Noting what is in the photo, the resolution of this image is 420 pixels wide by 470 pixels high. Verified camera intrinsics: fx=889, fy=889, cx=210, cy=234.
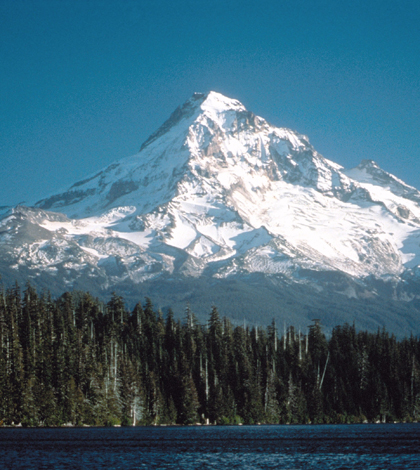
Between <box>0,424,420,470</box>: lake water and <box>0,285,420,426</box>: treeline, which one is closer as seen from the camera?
<box>0,424,420,470</box>: lake water

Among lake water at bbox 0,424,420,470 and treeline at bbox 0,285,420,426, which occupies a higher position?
treeline at bbox 0,285,420,426

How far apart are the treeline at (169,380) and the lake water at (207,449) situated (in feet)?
27.4

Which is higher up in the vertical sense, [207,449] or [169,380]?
[169,380]

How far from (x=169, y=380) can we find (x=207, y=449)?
6599cm

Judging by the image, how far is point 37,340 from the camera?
6378 inches

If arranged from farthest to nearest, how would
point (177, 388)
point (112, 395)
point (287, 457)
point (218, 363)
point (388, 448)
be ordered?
point (218, 363)
point (177, 388)
point (112, 395)
point (388, 448)
point (287, 457)

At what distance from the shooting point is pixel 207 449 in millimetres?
110500

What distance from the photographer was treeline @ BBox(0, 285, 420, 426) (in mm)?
149125

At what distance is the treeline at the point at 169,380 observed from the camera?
489 feet

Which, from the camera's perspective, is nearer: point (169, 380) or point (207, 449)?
point (207, 449)

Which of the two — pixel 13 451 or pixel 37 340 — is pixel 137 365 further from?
A: pixel 13 451

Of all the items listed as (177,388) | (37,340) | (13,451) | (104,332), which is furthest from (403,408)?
(13,451)

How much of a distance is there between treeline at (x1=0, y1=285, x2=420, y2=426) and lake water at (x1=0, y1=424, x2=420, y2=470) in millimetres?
8344

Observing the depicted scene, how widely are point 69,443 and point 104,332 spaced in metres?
79.0
